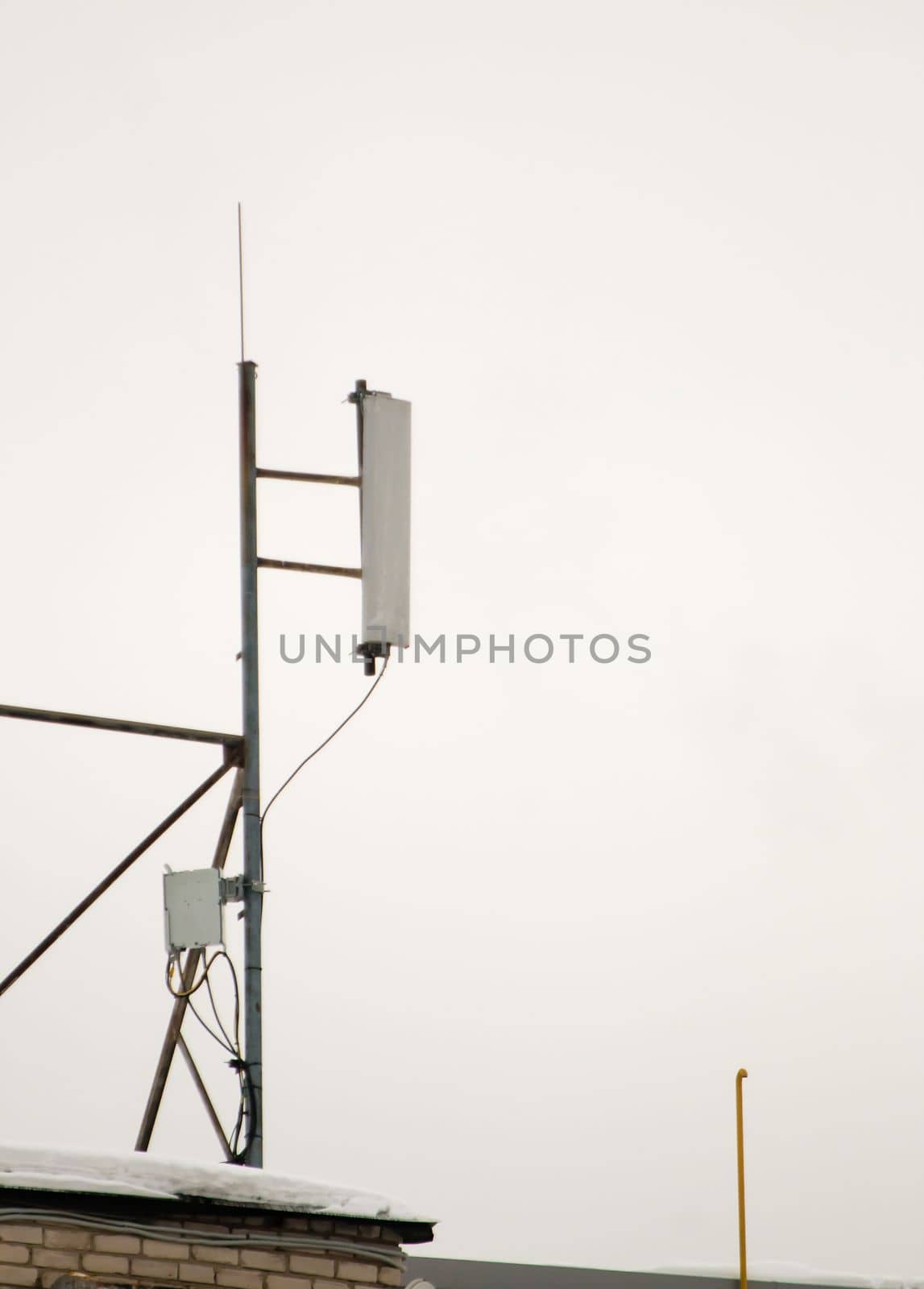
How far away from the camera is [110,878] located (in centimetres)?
1071

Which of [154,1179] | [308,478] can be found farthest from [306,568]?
[154,1179]

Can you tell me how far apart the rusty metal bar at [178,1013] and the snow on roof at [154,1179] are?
1887 mm

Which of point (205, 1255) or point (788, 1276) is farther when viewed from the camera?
point (788, 1276)

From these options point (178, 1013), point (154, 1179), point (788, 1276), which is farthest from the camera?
point (788, 1276)

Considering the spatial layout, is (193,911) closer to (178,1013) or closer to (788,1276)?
(178,1013)

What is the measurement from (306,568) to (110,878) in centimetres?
283

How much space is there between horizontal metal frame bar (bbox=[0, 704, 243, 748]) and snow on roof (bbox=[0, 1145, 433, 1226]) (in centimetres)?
351

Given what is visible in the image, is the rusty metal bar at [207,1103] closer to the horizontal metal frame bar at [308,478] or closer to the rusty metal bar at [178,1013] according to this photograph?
the rusty metal bar at [178,1013]

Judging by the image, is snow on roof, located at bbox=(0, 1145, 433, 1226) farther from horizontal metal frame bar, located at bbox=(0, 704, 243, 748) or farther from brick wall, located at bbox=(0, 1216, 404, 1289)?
horizontal metal frame bar, located at bbox=(0, 704, 243, 748)

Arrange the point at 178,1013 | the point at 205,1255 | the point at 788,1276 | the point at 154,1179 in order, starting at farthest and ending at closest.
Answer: the point at 788,1276 → the point at 178,1013 → the point at 205,1255 → the point at 154,1179

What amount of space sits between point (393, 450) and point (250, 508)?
1.18 meters

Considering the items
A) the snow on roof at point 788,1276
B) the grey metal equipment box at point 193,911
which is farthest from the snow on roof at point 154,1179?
the snow on roof at point 788,1276

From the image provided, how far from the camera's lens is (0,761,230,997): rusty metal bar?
33.9 feet

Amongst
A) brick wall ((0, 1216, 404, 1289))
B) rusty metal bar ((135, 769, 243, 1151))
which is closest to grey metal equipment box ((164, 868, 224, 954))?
rusty metal bar ((135, 769, 243, 1151))
